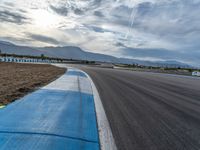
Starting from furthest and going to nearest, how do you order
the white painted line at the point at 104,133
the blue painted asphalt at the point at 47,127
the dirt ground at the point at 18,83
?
the dirt ground at the point at 18,83 → the white painted line at the point at 104,133 → the blue painted asphalt at the point at 47,127

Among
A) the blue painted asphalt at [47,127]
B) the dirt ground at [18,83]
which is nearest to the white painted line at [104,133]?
the blue painted asphalt at [47,127]

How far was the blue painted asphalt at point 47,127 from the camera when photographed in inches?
144

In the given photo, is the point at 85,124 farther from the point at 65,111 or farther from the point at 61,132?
the point at 65,111

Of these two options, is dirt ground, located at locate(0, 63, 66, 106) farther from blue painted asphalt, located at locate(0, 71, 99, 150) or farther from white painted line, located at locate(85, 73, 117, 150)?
white painted line, located at locate(85, 73, 117, 150)

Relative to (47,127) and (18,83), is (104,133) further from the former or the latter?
(18,83)

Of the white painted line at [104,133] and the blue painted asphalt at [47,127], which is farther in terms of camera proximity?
the white painted line at [104,133]

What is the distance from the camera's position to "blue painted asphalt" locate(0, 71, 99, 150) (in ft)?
12.0

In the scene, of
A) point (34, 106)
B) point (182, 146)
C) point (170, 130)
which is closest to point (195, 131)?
point (170, 130)

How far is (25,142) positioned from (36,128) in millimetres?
712

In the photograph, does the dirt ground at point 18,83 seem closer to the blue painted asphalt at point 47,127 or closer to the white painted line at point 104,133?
the blue painted asphalt at point 47,127

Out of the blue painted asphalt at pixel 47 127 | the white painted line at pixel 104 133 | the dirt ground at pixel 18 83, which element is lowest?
the dirt ground at pixel 18 83

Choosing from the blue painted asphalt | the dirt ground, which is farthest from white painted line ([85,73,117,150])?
the dirt ground

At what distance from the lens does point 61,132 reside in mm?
4277

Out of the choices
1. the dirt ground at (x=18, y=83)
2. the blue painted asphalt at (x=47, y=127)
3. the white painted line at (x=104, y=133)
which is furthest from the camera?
the dirt ground at (x=18, y=83)
